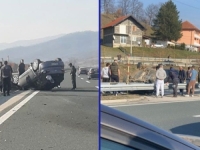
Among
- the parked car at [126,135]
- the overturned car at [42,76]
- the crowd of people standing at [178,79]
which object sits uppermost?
the overturned car at [42,76]

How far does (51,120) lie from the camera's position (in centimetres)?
142

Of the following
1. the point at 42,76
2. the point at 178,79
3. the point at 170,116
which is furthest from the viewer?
the point at 178,79

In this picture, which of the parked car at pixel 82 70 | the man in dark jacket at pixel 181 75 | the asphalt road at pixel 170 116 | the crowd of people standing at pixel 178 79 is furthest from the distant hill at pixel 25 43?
the man in dark jacket at pixel 181 75

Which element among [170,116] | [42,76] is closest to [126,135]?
[42,76]

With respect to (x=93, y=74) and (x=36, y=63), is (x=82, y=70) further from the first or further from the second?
(x=36, y=63)

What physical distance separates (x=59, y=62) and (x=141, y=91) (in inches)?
406

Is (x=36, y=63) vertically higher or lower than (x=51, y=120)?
higher

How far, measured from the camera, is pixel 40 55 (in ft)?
4.73

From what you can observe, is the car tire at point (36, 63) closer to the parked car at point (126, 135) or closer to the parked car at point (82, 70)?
the parked car at point (82, 70)

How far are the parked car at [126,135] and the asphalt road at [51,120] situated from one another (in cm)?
5

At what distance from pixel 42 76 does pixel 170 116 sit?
22.6 feet

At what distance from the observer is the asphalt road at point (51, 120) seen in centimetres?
138

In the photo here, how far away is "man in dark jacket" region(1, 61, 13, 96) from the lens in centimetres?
141

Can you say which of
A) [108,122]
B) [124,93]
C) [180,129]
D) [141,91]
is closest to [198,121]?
[180,129]
